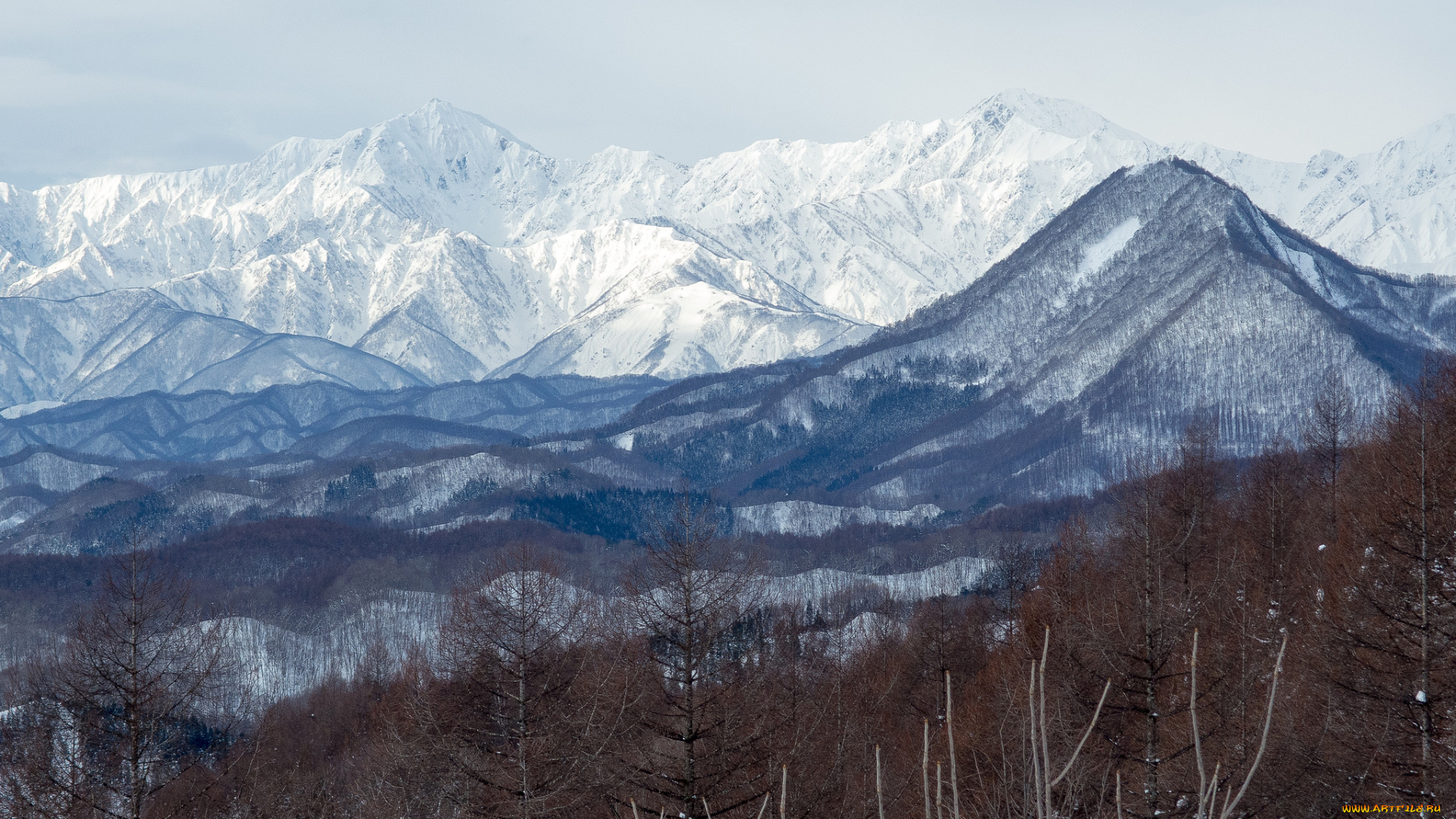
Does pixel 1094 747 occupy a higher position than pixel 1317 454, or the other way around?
pixel 1317 454

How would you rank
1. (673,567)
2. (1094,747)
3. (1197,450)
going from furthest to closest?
(1197,450) < (1094,747) < (673,567)

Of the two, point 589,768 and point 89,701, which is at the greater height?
point 89,701

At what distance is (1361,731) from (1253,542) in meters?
33.0

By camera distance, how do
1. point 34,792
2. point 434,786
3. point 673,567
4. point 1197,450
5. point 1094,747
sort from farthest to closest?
point 1197,450 → point 434,786 → point 1094,747 → point 673,567 → point 34,792

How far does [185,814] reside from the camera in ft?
129

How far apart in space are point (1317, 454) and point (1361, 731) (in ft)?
157

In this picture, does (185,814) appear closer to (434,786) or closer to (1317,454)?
(434,786)

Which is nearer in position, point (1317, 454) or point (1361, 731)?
point (1361, 731)

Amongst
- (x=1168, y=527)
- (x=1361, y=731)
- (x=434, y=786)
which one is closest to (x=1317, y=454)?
(x=1168, y=527)

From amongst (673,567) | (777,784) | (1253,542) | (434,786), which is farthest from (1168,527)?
(434,786)

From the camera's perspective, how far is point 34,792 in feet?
111

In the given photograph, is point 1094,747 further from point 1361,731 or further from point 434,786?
point 434,786

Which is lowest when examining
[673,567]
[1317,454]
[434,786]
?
[434,786]

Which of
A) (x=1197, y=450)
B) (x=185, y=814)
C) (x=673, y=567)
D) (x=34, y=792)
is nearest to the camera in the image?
(x=34, y=792)
